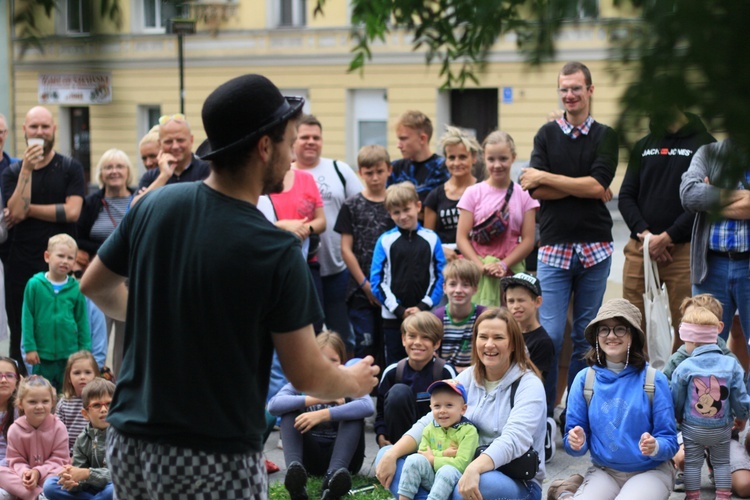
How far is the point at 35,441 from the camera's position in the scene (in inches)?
236

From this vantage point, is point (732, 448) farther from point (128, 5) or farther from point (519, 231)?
point (128, 5)

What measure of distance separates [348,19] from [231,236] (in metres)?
0.80

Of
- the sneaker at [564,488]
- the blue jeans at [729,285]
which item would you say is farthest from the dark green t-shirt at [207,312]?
the blue jeans at [729,285]

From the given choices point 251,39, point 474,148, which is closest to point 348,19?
point 251,39

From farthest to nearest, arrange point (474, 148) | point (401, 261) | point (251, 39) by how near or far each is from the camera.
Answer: point (474, 148)
point (401, 261)
point (251, 39)

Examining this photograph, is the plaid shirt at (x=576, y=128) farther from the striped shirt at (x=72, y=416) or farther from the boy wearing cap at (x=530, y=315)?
the striped shirt at (x=72, y=416)

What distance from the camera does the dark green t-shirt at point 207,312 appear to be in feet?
9.59

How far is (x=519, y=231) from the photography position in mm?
7340

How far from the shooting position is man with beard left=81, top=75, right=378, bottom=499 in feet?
9.62

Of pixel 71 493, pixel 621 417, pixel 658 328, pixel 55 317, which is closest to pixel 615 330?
pixel 621 417

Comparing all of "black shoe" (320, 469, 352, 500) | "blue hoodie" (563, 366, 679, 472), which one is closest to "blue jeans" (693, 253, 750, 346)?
"blue hoodie" (563, 366, 679, 472)

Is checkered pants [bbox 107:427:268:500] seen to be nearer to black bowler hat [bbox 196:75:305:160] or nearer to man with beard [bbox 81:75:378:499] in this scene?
man with beard [bbox 81:75:378:499]

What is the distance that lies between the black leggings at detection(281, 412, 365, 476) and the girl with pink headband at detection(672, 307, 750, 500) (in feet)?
5.92

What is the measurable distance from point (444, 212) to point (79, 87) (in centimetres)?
605
